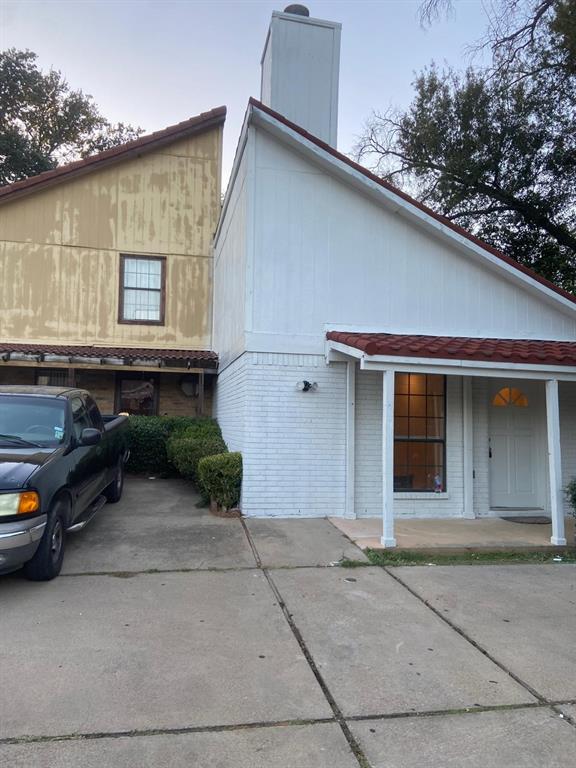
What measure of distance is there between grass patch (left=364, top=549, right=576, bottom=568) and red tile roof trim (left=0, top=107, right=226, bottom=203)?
39.7 ft

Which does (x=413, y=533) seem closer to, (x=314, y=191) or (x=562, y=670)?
(x=562, y=670)

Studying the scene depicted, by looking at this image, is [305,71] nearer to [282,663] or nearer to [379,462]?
[379,462]

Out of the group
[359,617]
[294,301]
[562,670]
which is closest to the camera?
[562,670]

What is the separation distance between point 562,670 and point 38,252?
14.1 m

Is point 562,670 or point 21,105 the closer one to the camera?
point 562,670

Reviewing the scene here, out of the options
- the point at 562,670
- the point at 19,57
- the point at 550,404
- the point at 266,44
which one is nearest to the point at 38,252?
the point at 266,44

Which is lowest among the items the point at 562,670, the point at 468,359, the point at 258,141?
the point at 562,670

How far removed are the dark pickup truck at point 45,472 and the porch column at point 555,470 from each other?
5830mm

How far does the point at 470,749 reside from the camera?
2.82m

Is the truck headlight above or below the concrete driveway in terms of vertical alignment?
above

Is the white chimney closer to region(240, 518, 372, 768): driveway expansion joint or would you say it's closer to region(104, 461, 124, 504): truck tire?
region(104, 461, 124, 504): truck tire

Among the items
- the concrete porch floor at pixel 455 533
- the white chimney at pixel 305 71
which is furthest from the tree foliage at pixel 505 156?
the concrete porch floor at pixel 455 533

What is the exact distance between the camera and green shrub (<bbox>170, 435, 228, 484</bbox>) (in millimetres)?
9508

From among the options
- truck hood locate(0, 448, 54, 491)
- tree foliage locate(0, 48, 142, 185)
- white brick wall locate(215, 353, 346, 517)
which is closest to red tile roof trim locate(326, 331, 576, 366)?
white brick wall locate(215, 353, 346, 517)
